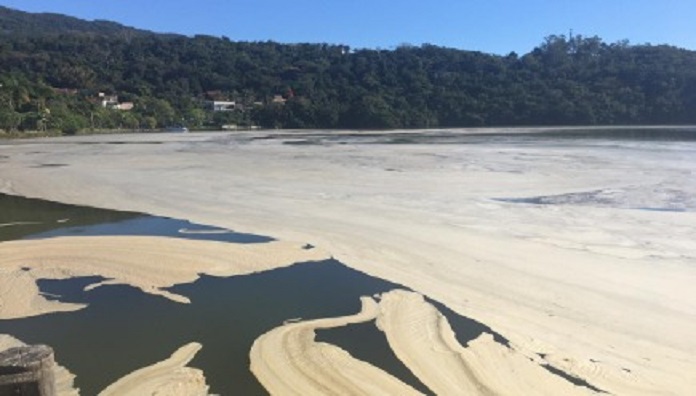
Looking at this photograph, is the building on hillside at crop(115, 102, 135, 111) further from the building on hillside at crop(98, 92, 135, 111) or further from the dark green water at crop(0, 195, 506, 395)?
the dark green water at crop(0, 195, 506, 395)

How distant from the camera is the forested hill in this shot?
330 ft

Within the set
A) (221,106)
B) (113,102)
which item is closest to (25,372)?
(113,102)

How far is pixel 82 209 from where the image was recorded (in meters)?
17.8

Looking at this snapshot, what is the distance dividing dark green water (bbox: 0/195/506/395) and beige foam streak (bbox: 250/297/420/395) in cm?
14

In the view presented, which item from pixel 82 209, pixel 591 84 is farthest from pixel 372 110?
pixel 82 209

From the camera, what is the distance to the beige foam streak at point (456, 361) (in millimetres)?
6445

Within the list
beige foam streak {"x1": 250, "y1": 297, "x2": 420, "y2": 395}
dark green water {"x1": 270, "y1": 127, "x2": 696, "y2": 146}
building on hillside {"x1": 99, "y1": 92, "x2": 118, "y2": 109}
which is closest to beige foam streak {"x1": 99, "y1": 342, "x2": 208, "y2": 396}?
beige foam streak {"x1": 250, "y1": 297, "x2": 420, "y2": 395}

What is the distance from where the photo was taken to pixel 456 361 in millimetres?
7125

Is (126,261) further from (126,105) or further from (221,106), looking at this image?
(221,106)

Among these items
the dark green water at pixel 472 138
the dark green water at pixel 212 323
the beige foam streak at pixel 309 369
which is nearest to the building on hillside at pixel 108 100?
the dark green water at pixel 472 138

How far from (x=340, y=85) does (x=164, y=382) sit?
119107mm

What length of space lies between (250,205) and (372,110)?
8713cm

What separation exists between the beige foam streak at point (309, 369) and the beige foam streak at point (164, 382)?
2.07 feet

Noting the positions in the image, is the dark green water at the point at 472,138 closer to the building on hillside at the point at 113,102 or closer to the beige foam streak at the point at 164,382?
the beige foam streak at the point at 164,382
